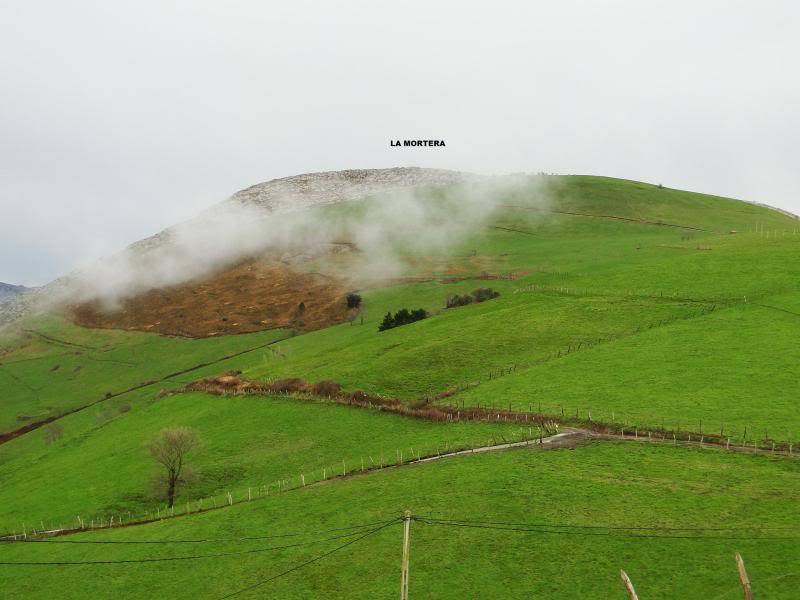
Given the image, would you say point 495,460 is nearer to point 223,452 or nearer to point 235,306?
point 223,452

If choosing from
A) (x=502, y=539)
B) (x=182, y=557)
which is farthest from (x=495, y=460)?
(x=182, y=557)

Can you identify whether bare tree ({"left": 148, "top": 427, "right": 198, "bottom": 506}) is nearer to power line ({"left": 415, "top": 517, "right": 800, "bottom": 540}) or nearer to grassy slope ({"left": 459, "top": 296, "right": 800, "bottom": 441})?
grassy slope ({"left": 459, "top": 296, "right": 800, "bottom": 441})

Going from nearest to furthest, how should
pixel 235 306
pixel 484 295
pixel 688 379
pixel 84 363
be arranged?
pixel 688 379 < pixel 484 295 < pixel 84 363 < pixel 235 306

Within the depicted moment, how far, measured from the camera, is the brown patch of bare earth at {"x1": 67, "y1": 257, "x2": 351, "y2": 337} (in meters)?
161

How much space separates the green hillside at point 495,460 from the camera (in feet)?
122

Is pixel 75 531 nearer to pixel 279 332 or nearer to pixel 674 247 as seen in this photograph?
pixel 279 332

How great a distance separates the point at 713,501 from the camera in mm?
40281

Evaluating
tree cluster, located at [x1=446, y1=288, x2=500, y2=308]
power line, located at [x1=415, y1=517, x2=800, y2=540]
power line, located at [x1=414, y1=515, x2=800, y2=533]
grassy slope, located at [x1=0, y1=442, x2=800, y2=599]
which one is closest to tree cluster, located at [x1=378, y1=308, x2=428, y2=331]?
tree cluster, located at [x1=446, y1=288, x2=500, y2=308]

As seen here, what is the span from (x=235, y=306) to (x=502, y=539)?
477 feet

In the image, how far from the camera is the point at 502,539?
39.3m

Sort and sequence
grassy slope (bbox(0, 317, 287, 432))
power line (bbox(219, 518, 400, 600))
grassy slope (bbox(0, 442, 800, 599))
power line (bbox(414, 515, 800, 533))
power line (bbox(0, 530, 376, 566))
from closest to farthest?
grassy slope (bbox(0, 442, 800, 599)) → power line (bbox(414, 515, 800, 533)) → power line (bbox(219, 518, 400, 600)) → power line (bbox(0, 530, 376, 566)) → grassy slope (bbox(0, 317, 287, 432))

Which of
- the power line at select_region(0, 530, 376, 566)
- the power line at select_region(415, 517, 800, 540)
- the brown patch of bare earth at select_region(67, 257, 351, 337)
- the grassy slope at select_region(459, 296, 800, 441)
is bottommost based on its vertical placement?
the power line at select_region(0, 530, 376, 566)

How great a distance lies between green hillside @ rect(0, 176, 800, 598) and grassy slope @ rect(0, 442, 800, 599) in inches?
6.6

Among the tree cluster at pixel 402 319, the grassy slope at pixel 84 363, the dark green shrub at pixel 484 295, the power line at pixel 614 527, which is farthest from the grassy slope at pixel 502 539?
the grassy slope at pixel 84 363
